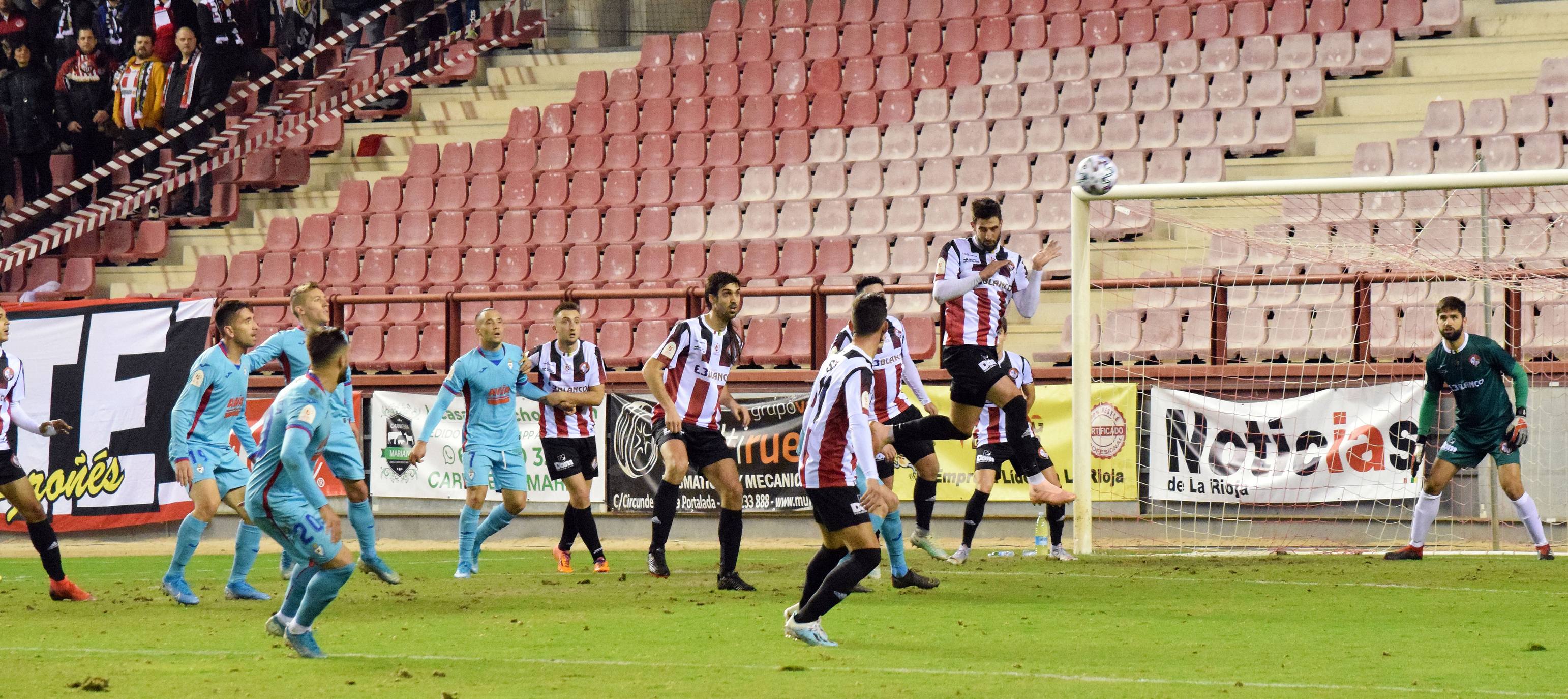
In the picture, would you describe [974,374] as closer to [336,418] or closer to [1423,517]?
[1423,517]

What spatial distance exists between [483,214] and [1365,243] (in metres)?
10.9

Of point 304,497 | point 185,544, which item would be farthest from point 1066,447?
point 304,497

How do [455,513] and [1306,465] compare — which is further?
[455,513]

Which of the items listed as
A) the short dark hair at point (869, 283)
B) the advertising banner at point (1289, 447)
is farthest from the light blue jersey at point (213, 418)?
the advertising banner at point (1289, 447)

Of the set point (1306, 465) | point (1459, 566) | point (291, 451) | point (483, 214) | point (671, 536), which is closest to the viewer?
point (291, 451)

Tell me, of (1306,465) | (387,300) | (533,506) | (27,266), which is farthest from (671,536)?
(27,266)

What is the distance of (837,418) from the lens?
312 inches

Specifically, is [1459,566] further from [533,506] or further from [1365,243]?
[533,506]

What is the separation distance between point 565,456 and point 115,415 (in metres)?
6.77

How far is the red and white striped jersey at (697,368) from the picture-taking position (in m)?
11.0

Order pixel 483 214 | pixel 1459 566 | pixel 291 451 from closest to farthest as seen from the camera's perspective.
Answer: pixel 291 451
pixel 1459 566
pixel 483 214

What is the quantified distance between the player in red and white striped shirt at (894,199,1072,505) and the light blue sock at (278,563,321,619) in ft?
14.3

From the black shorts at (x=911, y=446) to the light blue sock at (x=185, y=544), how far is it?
4312 millimetres

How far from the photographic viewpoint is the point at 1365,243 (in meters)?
14.3
